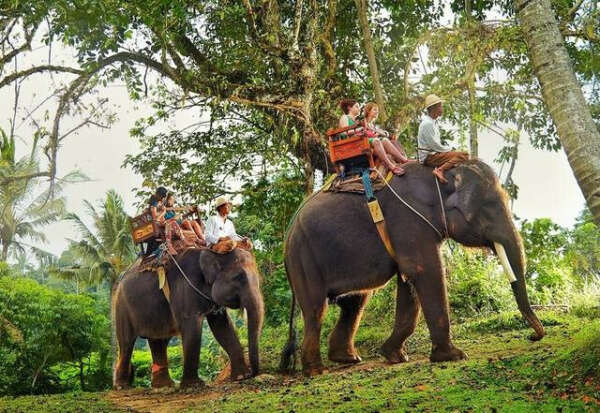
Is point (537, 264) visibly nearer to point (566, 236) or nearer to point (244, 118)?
point (566, 236)

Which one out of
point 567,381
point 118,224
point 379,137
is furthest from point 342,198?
point 118,224

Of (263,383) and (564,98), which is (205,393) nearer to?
(263,383)

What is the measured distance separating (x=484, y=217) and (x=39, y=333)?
20321 mm

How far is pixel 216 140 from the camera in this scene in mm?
16047

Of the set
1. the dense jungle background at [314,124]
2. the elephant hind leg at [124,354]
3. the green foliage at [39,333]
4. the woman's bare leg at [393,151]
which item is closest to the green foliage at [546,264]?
the dense jungle background at [314,124]

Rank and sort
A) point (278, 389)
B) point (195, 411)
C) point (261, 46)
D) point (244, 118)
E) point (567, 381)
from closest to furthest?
point (567, 381) → point (195, 411) → point (278, 389) → point (261, 46) → point (244, 118)

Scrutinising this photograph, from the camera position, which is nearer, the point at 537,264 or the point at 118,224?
the point at 537,264

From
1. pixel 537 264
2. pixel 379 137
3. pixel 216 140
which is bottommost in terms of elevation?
pixel 537 264

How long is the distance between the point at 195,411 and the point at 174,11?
6771mm

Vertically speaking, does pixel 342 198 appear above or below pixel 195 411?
above

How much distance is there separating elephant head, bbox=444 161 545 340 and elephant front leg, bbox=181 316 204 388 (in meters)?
4.42

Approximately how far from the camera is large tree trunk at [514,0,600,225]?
4996mm

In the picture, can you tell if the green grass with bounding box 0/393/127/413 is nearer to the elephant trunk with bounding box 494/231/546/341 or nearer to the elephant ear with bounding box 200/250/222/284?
the elephant ear with bounding box 200/250/222/284

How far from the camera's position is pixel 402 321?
340 inches
